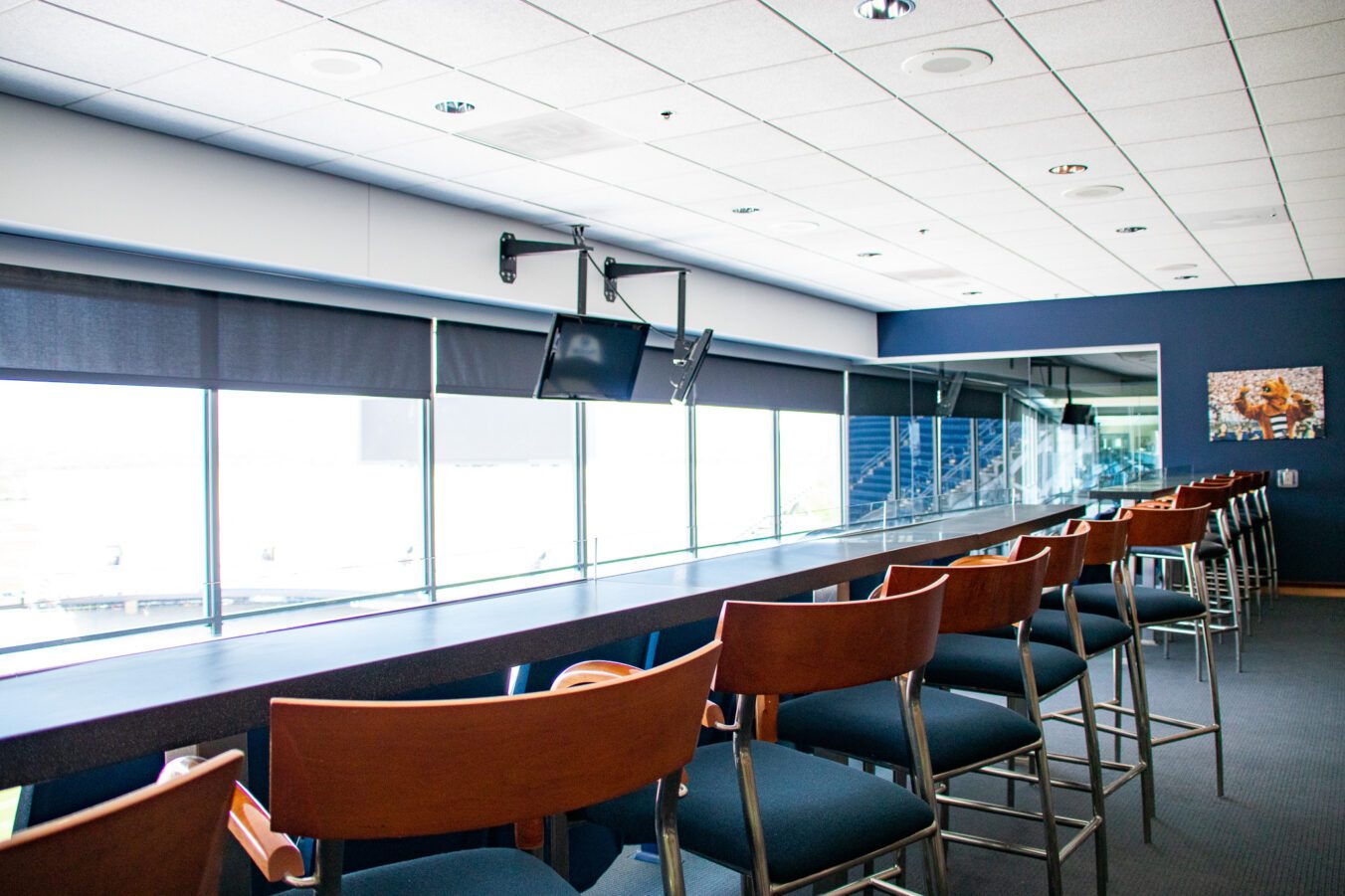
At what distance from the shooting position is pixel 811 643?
5.45ft

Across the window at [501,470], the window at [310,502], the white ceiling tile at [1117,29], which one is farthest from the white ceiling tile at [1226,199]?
the window at [310,502]

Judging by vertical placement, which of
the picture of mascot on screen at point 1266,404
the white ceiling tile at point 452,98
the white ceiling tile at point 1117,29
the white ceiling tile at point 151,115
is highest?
the white ceiling tile at point 151,115

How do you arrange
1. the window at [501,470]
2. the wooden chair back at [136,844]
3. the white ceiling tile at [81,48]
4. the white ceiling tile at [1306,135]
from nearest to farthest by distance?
the wooden chair back at [136,844] < the white ceiling tile at [81,48] < the white ceiling tile at [1306,135] < the window at [501,470]

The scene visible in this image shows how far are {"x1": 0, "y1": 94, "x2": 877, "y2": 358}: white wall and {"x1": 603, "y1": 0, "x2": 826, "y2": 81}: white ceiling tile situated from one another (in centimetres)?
239

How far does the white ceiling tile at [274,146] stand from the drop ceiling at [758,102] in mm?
23

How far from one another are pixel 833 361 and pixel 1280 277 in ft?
13.9

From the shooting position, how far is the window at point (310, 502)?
191 cm

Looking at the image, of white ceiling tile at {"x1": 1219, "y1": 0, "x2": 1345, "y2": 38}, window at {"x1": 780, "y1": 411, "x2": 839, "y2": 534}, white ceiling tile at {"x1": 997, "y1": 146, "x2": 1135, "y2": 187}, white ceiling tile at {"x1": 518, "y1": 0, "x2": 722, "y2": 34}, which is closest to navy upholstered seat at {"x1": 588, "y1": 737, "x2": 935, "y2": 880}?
white ceiling tile at {"x1": 518, "y1": 0, "x2": 722, "y2": 34}

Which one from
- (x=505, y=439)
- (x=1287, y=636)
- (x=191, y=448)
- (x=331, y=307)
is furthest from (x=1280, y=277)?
(x=191, y=448)

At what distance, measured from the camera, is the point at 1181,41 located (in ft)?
11.4

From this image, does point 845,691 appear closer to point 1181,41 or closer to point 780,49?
point 780,49

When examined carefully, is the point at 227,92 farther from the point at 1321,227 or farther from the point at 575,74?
the point at 1321,227

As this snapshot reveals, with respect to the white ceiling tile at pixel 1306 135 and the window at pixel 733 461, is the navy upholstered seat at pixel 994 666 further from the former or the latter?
the window at pixel 733 461

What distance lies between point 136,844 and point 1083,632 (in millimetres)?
2994
